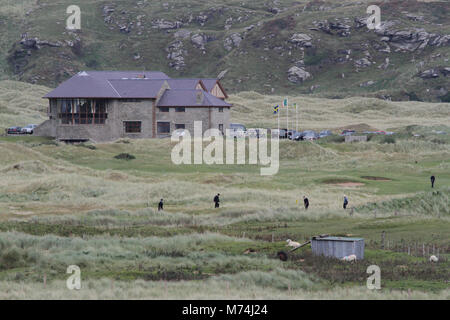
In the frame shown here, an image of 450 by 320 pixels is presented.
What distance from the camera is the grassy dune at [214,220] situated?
2836 cm

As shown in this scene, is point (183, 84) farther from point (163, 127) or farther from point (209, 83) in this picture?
point (163, 127)

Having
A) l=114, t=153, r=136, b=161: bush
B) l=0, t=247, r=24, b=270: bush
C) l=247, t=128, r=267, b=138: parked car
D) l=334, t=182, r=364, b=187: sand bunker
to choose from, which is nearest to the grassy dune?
l=0, t=247, r=24, b=270: bush

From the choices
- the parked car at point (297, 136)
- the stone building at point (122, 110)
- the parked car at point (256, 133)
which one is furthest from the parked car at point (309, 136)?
the stone building at point (122, 110)

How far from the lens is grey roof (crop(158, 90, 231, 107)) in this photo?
100688 mm

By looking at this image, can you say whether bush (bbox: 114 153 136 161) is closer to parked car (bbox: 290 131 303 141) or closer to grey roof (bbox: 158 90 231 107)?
grey roof (bbox: 158 90 231 107)

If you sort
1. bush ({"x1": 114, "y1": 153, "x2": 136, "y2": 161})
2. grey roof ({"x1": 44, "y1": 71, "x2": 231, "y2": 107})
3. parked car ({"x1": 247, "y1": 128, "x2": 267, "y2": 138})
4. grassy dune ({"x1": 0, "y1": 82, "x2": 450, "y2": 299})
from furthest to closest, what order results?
parked car ({"x1": 247, "y1": 128, "x2": 267, "y2": 138}) → grey roof ({"x1": 44, "y1": 71, "x2": 231, "y2": 107}) → bush ({"x1": 114, "y1": 153, "x2": 136, "y2": 161}) → grassy dune ({"x1": 0, "y1": 82, "x2": 450, "y2": 299})

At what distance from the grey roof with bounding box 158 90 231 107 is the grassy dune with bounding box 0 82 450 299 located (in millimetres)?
9153

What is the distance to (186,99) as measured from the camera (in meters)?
102

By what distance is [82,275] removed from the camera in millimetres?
29703

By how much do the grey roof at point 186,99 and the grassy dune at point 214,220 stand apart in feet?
30.0

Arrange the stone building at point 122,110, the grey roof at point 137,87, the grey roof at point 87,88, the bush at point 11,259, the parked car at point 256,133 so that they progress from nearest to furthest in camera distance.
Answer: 1. the bush at point 11,259
2. the grey roof at point 87,88
3. the stone building at point 122,110
4. the grey roof at point 137,87
5. the parked car at point 256,133

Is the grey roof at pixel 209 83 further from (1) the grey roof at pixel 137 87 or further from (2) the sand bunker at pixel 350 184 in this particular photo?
(2) the sand bunker at pixel 350 184

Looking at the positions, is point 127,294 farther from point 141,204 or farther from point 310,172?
point 310,172
